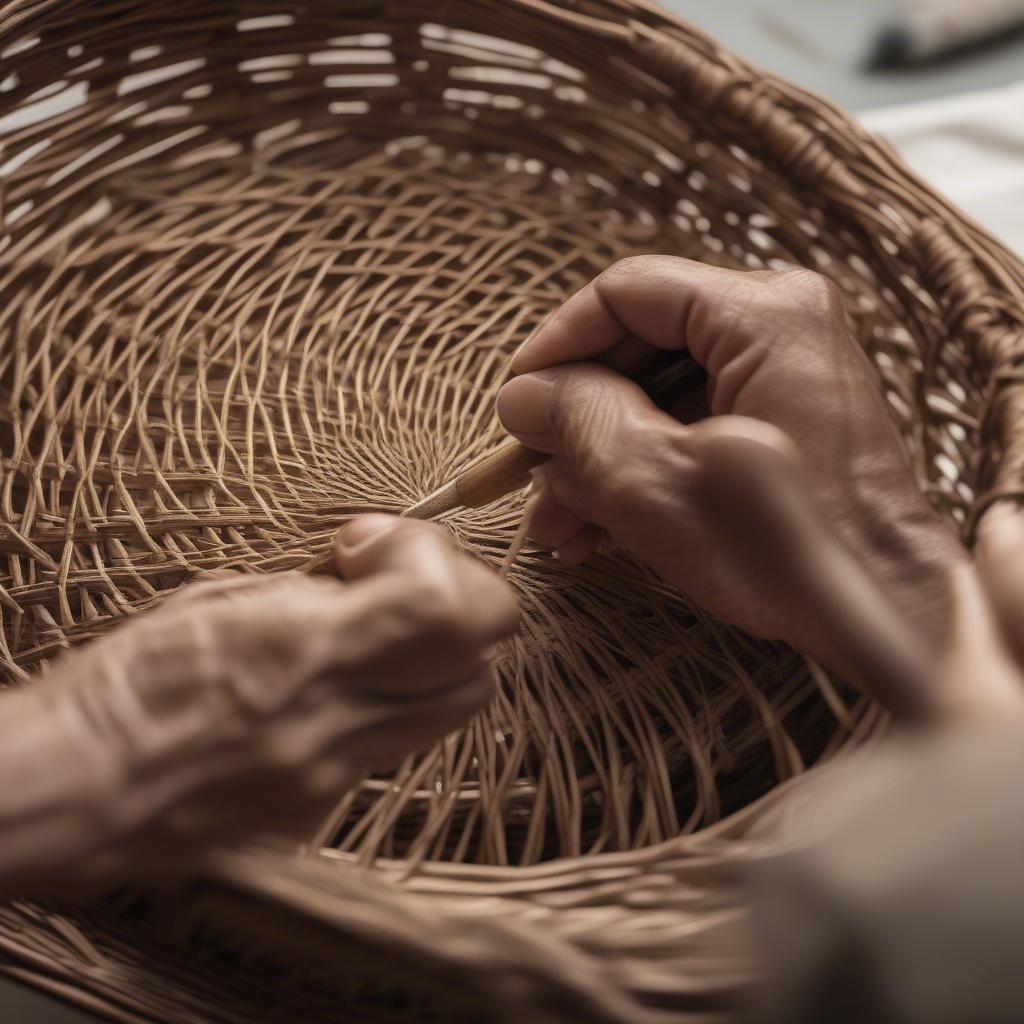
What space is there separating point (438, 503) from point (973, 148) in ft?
2.08

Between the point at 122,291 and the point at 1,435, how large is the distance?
104 millimetres

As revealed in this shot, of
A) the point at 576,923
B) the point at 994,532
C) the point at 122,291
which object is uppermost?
the point at 122,291

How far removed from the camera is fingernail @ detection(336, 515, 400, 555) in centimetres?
39

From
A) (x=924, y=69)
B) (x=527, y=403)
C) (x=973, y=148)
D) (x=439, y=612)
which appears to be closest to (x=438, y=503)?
(x=527, y=403)

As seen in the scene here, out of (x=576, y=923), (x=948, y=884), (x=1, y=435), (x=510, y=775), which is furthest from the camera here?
(x=1, y=435)

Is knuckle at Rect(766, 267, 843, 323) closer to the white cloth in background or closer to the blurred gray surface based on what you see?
the white cloth in background

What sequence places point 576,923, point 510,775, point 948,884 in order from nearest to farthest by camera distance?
1. point 948,884
2. point 576,923
3. point 510,775

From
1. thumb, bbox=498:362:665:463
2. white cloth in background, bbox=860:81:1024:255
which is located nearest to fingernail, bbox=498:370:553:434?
thumb, bbox=498:362:665:463

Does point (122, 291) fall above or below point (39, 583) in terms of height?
above

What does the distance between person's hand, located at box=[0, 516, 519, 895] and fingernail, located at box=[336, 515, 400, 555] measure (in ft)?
0.11

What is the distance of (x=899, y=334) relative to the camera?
607 millimetres

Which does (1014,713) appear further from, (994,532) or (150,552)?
(150,552)

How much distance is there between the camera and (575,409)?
18.3 inches

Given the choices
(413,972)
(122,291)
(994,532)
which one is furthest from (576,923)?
(122,291)
